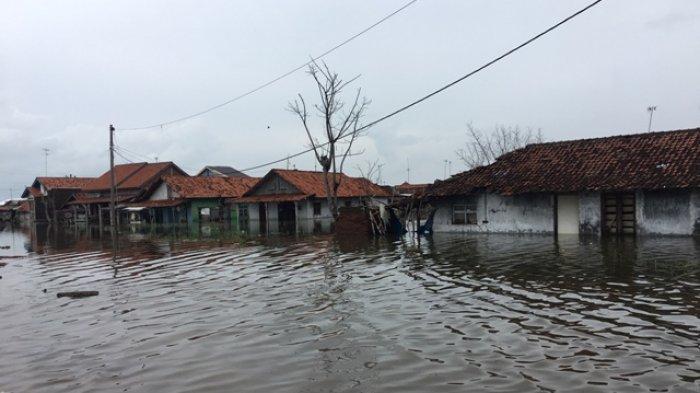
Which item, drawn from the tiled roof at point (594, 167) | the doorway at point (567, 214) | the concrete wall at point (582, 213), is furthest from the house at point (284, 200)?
the doorway at point (567, 214)

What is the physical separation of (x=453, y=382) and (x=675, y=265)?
9.92 metres

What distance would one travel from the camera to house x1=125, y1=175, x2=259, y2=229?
49.3m

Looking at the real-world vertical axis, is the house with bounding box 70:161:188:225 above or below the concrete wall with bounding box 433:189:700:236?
above

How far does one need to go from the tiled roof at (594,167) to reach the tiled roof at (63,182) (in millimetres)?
58032

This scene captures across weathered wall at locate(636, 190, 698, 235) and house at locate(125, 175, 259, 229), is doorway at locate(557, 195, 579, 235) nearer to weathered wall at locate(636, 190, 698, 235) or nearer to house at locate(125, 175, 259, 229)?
weathered wall at locate(636, 190, 698, 235)

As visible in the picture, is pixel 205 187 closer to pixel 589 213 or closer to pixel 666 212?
pixel 589 213

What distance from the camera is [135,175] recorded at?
61969 mm

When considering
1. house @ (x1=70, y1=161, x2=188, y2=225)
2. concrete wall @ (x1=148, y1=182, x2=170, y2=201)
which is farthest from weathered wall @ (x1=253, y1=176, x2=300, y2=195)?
house @ (x1=70, y1=161, x2=188, y2=225)

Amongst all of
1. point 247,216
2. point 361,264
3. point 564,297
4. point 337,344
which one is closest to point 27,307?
point 337,344

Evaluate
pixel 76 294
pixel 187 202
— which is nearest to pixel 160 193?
pixel 187 202

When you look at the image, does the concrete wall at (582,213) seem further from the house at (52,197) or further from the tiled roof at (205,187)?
the house at (52,197)

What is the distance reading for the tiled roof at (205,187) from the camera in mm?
49469

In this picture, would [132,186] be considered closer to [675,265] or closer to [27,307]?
[27,307]

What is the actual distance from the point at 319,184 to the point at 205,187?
11595mm
